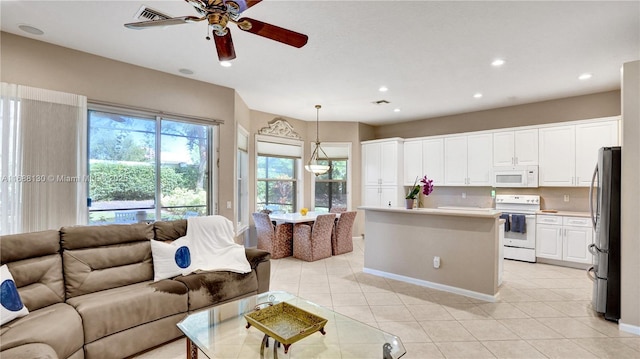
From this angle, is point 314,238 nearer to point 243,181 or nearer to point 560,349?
point 243,181

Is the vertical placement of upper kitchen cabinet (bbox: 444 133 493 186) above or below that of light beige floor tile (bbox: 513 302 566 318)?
above

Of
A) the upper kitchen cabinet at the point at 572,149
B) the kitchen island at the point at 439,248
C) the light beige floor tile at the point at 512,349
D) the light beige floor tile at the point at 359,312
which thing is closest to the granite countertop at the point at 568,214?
the upper kitchen cabinet at the point at 572,149

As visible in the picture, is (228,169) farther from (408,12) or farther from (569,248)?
(569,248)

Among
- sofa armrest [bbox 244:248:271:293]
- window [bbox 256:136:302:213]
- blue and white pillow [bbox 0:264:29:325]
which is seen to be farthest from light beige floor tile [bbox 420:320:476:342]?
window [bbox 256:136:302:213]

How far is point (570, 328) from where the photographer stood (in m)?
2.88

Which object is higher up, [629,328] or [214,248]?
[214,248]

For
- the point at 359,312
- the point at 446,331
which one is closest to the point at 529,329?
the point at 446,331

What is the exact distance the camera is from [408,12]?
2.66 metres

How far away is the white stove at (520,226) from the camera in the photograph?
17.0ft

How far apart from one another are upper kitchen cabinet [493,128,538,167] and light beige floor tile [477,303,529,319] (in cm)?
309

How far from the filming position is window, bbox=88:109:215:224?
3.70 meters

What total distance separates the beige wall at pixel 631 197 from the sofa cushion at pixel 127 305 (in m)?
4.09

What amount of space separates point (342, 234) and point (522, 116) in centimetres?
411

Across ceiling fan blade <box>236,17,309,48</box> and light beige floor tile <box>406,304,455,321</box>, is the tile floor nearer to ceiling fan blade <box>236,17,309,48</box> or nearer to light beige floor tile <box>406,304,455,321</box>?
light beige floor tile <box>406,304,455,321</box>
